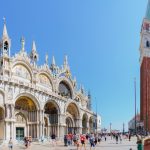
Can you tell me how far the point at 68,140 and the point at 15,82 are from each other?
36.4 feet

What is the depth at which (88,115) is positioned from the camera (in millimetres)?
90188

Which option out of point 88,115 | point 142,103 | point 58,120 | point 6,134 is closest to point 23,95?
point 6,134

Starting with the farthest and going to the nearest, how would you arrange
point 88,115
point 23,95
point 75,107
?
point 88,115
point 75,107
point 23,95

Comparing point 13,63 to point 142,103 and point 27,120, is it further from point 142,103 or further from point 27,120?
point 142,103

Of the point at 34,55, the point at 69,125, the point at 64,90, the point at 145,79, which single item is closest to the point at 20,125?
the point at 34,55

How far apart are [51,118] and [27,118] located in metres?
8.71

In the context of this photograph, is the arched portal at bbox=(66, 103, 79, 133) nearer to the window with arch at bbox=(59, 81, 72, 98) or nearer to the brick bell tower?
the window with arch at bbox=(59, 81, 72, 98)

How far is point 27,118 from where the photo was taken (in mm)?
59906

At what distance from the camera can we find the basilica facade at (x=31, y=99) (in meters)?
52.7

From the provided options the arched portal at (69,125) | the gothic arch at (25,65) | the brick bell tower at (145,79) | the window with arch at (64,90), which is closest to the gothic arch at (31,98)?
the gothic arch at (25,65)

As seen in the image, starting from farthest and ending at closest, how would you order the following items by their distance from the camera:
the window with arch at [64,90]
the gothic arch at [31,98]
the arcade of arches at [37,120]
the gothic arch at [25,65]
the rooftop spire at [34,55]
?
the window with arch at [64,90] → the rooftop spire at [34,55] → the gothic arch at [25,65] → the arcade of arches at [37,120] → the gothic arch at [31,98]

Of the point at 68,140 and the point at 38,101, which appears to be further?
the point at 38,101

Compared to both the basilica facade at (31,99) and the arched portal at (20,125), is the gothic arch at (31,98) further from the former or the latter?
the arched portal at (20,125)

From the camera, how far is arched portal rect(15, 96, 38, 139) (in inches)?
2324
